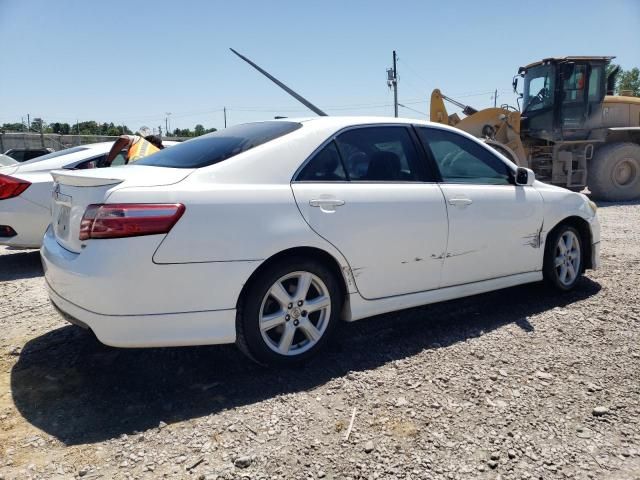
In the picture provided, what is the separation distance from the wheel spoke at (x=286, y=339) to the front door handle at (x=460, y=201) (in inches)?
58.0

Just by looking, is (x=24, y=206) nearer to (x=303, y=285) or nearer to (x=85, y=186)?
(x=85, y=186)

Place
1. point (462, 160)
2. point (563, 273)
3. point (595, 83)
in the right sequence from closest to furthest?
1. point (462, 160)
2. point (563, 273)
3. point (595, 83)

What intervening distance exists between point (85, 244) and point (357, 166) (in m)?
1.71

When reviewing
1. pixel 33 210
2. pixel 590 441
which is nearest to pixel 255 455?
pixel 590 441

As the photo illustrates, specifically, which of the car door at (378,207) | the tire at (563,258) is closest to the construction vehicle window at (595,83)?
the tire at (563,258)

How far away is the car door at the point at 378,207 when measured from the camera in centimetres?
312

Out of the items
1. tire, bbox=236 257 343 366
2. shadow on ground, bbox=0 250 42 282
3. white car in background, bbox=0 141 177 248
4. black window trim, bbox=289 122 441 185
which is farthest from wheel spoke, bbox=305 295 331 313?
shadow on ground, bbox=0 250 42 282

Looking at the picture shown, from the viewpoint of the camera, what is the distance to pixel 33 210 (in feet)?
17.8

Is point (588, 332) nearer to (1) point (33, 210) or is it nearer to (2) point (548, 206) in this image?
(2) point (548, 206)

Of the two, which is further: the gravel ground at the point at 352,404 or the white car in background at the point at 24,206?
the white car in background at the point at 24,206

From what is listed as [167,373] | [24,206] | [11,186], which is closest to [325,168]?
[167,373]

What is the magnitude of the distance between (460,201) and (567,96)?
33.3ft

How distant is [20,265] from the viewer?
6090 millimetres

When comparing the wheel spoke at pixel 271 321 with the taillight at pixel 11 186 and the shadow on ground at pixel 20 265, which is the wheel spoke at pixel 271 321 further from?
the taillight at pixel 11 186
